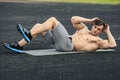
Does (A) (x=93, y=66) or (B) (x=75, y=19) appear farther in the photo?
(B) (x=75, y=19)

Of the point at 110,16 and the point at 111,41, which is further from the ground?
the point at 111,41

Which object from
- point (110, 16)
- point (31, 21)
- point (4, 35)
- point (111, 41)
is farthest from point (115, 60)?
point (110, 16)

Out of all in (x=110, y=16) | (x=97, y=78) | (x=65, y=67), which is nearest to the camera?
(x=97, y=78)

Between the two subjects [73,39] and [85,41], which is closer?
[85,41]

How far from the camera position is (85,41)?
12.2 metres

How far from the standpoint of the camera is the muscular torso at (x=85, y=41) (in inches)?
478

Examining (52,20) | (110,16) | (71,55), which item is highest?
(52,20)

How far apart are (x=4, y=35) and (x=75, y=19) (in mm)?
3642

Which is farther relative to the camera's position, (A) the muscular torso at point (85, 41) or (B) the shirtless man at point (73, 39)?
(A) the muscular torso at point (85, 41)

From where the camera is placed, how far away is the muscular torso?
39.8 feet

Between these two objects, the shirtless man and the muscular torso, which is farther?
the muscular torso

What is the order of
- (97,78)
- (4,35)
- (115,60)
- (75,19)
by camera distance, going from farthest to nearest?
(4,35)
(75,19)
(115,60)
(97,78)

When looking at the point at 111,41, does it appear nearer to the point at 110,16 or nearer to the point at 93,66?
the point at 93,66

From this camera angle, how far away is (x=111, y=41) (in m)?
12.3
